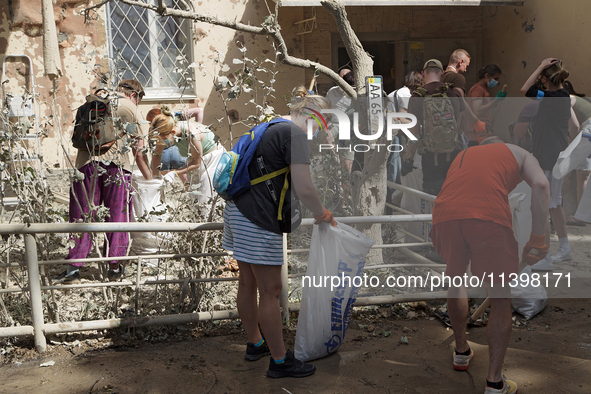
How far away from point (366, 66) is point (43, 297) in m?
2.83

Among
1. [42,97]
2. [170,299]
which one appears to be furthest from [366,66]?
[42,97]

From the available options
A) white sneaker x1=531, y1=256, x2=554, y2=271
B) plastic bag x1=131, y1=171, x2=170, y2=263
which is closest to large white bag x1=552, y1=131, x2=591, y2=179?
white sneaker x1=531, y1=256, x2=554, y2=271

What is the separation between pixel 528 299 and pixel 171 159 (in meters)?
3.21

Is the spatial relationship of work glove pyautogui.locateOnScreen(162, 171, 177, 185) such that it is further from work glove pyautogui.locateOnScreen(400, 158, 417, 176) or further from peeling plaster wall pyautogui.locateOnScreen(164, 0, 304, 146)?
peeling plaster wall pyautogui.locateOnScreen(164, 0, 304, 146)

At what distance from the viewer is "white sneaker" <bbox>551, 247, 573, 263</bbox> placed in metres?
4.58

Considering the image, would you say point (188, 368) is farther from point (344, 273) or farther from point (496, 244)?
point (496, 244)

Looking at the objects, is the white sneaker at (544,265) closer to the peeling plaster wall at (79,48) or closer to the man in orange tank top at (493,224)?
the man in orange tank top at (493,224)

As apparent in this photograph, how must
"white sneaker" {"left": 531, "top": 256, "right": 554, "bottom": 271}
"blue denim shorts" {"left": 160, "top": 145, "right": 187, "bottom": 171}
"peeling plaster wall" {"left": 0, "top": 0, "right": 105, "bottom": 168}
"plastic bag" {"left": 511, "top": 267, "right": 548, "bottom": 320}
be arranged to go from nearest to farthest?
"plastic bag" {"left": 511, "top": 267, "right": 548, "bottom": 320} < "white sneaker" {"left": 531, "top": 256, "right": 554, "bottom": 271} < "blue denim shorts" {"left": 160, "top": 145, "right": 187, "bottom": 171} < "peeling plaster wall" {"left": 0, "top": 0, "right": 105, "bottom": 168}

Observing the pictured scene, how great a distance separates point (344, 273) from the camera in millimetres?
2803

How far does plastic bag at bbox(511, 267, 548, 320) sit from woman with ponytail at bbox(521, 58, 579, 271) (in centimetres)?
101

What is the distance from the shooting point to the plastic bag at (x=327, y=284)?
2779 mm

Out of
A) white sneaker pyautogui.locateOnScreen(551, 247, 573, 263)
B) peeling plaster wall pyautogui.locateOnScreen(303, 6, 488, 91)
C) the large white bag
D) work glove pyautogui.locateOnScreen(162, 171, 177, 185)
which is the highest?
peeling plaster wall pyautogui.locateOnScreen(303, 6, 488, 91)

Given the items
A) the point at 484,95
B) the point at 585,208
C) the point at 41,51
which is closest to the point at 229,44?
the point at 41,51

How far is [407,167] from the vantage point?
17.2 ft
